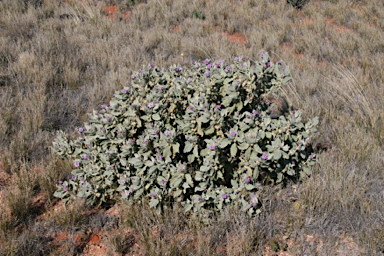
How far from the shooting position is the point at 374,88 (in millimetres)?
5039

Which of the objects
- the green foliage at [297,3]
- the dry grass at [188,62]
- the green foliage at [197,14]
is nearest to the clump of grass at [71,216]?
the dry grass at [188,62]

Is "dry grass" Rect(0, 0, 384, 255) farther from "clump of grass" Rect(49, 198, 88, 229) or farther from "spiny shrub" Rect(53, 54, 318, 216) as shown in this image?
"spiny shrub" Rect(53, 54, 318, 216)

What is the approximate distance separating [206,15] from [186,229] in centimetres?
705

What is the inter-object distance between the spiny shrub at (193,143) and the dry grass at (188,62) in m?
0.19

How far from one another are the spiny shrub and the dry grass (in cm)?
19

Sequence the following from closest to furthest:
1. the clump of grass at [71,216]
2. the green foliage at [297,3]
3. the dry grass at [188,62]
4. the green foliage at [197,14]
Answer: the dry grass at [188,62] → the clump of grass at [71,216] → the green foliage at [197,14] → the green foliage at [297,3]

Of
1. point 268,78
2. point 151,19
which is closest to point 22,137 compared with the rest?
point 268,78

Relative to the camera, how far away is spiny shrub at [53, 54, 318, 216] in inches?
107

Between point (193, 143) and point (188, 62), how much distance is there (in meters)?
3.60

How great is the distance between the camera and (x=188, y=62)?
609 cm

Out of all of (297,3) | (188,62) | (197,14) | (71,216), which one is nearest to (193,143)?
(71,216)

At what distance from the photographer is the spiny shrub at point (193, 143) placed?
2719mm

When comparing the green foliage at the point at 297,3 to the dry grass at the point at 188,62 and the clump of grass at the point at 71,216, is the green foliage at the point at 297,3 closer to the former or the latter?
the dry grass at the point at 188,62

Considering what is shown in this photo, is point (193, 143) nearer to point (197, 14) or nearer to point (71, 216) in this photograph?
point (71, 216)
